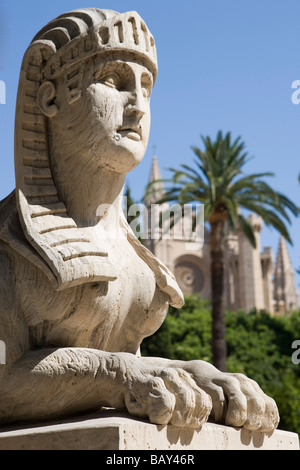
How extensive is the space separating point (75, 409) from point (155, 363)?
0.68 meters

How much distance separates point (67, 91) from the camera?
3.57 meters

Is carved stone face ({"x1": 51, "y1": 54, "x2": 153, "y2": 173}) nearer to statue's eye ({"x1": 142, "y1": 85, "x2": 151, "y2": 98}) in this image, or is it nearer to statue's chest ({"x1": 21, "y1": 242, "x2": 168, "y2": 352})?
statue's eye ({"x1": 142, "y1": 85, "x2": 151, "y2": 98})

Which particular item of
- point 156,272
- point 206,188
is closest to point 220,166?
point 206,188

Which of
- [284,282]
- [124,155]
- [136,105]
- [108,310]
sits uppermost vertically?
[284,282]

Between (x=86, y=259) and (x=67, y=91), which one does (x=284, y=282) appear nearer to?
(x=67, y=91)

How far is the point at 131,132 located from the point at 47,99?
0.46m

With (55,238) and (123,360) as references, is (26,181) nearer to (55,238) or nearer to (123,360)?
(55,238)

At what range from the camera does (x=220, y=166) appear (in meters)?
21.7

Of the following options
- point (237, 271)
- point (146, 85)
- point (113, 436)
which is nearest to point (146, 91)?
point (146, 85)

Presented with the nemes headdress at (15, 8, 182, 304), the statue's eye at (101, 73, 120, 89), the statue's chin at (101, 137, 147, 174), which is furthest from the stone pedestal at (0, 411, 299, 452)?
the statue's eye at (101, 73, 120, 89)

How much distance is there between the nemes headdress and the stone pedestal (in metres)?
0.67

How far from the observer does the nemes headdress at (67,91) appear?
340 centimetres

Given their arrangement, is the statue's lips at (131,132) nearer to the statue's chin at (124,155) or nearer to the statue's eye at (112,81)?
the statue's chin at (124,155)

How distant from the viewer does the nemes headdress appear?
11.2 ft
